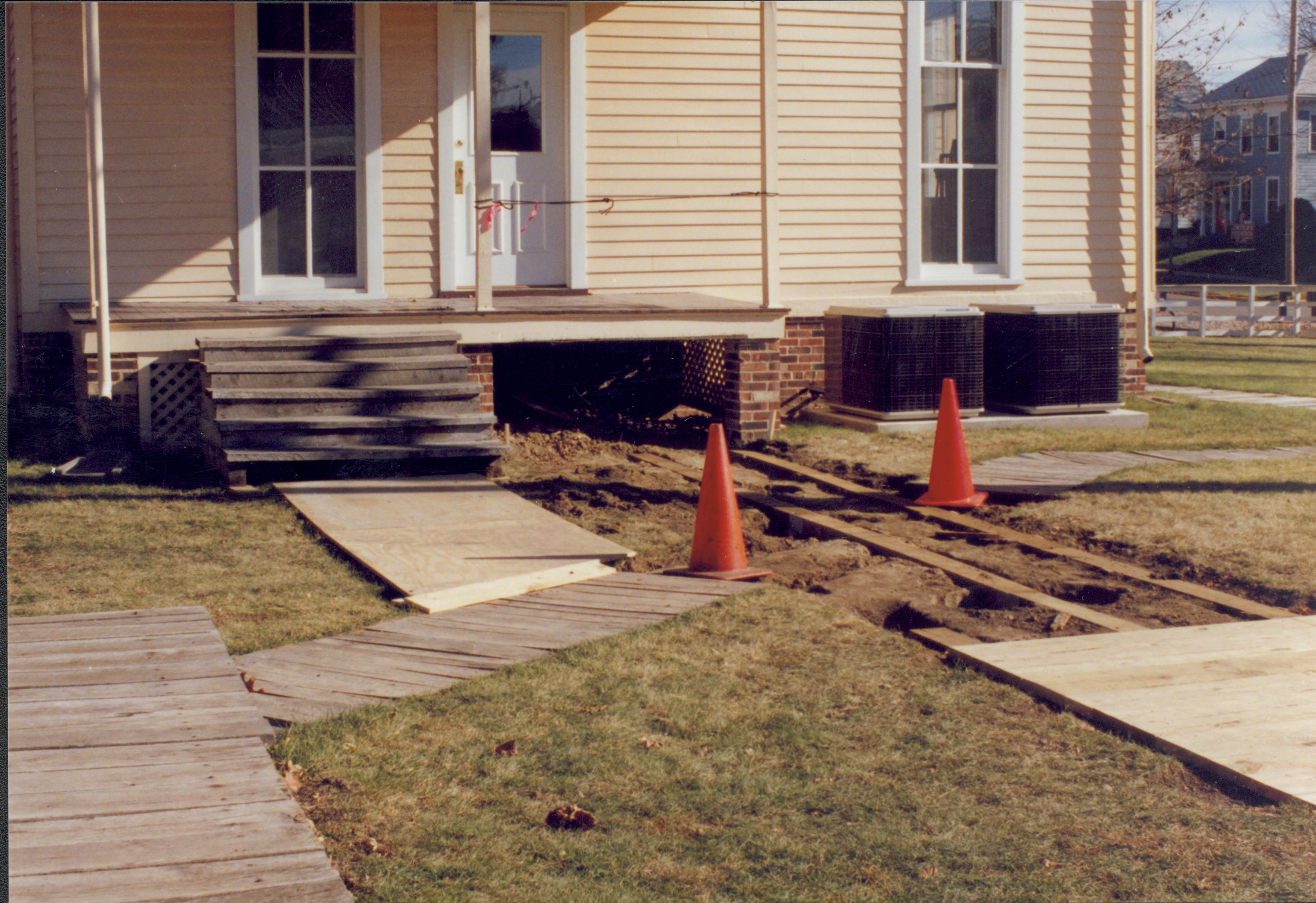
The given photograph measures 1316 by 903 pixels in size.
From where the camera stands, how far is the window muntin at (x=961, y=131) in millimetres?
11500

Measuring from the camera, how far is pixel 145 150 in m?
9.69

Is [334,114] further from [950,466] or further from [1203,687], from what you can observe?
[1203,687]

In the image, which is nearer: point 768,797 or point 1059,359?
point 768,797

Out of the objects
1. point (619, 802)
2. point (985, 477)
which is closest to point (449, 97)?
point (985, 477)

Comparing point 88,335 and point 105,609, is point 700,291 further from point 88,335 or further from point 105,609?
point 105,609

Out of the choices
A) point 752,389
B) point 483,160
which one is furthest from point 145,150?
point 752,389

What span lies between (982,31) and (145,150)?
7139mm

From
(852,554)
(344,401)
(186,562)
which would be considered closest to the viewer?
(186,562)

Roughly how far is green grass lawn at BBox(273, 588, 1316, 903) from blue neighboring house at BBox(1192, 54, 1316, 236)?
49357 mm

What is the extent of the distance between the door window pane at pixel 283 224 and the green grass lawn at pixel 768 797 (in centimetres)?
669

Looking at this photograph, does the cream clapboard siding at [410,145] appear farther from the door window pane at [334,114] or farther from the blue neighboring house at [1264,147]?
the blue neighboring house at [1264,147]

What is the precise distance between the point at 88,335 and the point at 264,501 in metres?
1.99

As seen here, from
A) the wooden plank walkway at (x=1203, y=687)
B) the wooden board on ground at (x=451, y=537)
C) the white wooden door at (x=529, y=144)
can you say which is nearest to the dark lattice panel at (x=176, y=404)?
the wooden board on ground at (x=451, y=537)

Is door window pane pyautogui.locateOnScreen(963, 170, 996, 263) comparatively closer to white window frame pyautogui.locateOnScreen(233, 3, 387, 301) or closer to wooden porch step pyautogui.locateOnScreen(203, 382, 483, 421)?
white window frame pyautogui.locateOnScreen(233, 3, 387, 301)
